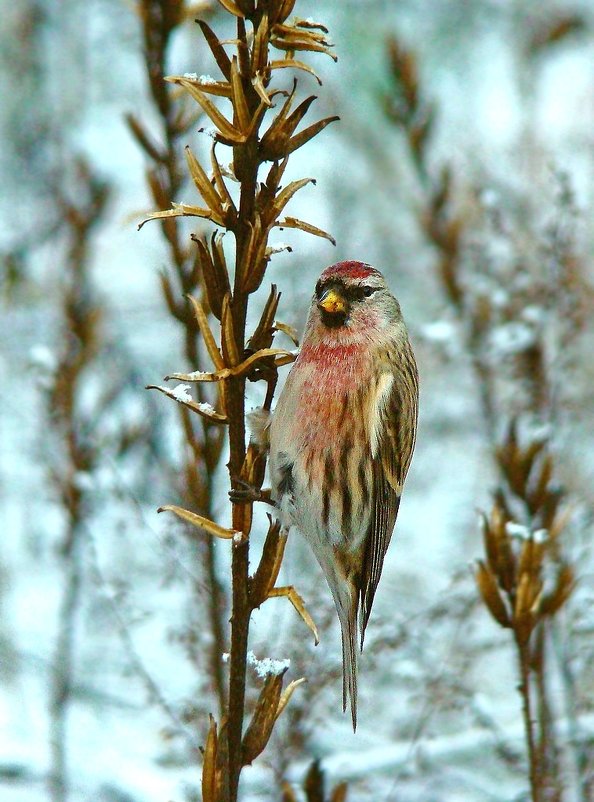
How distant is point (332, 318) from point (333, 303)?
0.11 meters

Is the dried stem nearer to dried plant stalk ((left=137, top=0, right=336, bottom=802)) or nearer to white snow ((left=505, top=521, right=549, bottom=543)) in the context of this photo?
white snow ((left=505, top=521, right=549, bottom=543))

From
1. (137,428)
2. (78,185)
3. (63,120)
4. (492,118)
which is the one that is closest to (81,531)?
(137,428)

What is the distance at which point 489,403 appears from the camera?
2879 millimetres

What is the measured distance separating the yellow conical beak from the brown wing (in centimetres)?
23

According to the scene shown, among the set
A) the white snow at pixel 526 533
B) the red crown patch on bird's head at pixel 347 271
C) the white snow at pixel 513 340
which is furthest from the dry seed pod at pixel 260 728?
the white snow at pixel 513 340

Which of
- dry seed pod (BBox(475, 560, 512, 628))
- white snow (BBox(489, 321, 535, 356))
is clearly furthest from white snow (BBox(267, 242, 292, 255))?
white snow (BBox(489, 321, 535, 356))

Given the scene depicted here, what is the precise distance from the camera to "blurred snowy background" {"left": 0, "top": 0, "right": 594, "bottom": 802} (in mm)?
2264

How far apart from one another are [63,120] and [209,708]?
3698 mm

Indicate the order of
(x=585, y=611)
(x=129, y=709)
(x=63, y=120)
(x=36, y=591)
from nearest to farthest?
(x=585, y=611)
(x=129, y=709)
(x=36, y=591)
(x=63, y=120)

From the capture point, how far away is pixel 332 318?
1728mm

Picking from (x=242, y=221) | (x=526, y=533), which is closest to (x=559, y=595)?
(x=526, y=533)

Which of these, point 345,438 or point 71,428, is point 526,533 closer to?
point 345,438

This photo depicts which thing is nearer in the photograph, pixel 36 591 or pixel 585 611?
pixel 585 611

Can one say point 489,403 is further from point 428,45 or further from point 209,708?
point 428,45
